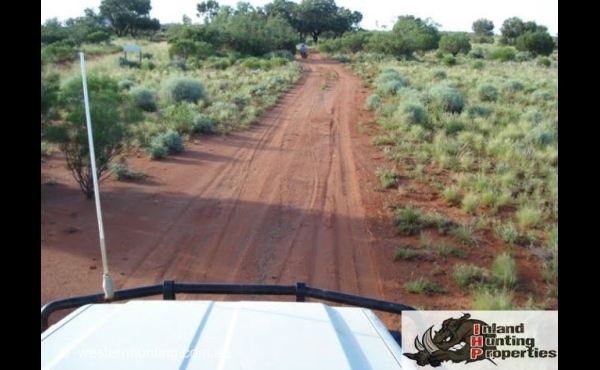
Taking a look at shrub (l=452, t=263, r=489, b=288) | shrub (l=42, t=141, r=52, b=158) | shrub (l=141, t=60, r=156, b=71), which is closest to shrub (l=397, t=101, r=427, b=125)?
shrub (l=42, t=141, r=52, b=158)

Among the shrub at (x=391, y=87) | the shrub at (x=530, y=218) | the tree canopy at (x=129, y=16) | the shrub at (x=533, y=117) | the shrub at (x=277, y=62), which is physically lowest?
the shrub at (x=530, y=218)

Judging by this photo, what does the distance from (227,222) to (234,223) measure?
12 cm

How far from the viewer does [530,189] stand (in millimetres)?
10273

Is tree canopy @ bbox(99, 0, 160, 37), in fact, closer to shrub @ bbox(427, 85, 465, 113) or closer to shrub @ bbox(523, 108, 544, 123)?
shrub @ bbox(427, 85, 465, 113)

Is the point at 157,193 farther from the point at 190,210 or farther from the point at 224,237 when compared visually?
the point at 224,237

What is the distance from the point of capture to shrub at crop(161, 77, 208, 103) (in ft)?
66.8

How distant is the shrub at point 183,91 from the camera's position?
20.4m

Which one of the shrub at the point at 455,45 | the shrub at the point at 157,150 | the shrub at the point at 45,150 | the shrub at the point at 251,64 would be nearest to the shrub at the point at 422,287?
the shrub at the point at 157,150

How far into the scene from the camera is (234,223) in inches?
332

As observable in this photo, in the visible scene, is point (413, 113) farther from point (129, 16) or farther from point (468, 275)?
point (129, 16)

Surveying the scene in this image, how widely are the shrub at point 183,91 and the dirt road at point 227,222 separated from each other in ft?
21.9

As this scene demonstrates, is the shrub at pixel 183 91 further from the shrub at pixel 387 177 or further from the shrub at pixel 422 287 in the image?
the shrub at pixel 422 287

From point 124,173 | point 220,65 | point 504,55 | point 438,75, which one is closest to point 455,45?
point 504,55
